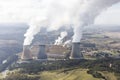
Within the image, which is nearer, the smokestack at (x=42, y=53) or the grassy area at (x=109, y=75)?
the grassy area at (x=109, y=75)

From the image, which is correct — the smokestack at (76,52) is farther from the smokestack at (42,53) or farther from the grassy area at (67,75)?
the grassy area at (67,75)

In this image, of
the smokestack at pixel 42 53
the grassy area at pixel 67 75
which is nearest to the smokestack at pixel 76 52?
the smokestack at pixel 42 53

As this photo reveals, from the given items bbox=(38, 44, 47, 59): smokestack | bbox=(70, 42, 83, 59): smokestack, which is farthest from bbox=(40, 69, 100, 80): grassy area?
bbox=(38, 44, 47, 59): smokestack

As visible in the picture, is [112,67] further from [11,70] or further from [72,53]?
[11,70]

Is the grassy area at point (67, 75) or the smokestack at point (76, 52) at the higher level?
the smokestack at point (76, 52)

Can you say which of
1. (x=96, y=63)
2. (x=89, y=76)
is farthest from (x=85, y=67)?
(x=89, y=76)

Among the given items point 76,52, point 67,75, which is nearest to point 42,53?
point 76,52

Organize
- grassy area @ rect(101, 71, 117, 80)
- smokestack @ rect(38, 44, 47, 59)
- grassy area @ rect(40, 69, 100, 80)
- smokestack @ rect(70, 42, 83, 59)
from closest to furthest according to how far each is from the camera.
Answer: grassy area @ rect(40, 69, 100, 80) < grassy area @ rect(101, 71, 117, 80) < smokestack @ rect(70, 42, 83, 59) < smokestack @ rect(38, 44, 47, 59)

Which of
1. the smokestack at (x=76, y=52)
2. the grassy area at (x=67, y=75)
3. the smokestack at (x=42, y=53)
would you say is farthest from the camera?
the smokestack at (x=42, y=53)

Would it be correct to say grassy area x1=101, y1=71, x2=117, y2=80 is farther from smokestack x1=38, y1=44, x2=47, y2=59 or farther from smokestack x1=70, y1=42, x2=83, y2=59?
smokestack x1=38, y1=44, x2=47, y2=59
